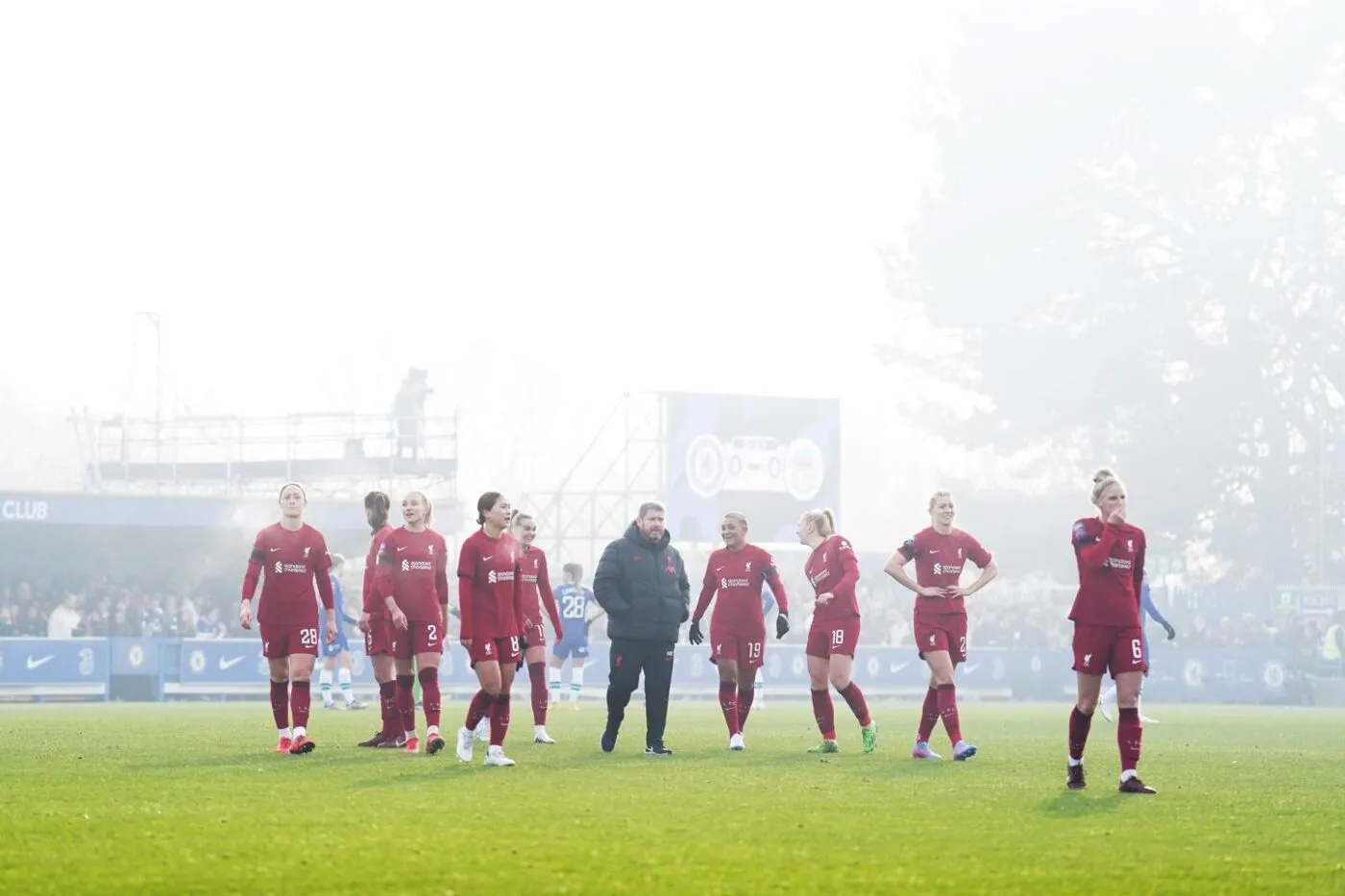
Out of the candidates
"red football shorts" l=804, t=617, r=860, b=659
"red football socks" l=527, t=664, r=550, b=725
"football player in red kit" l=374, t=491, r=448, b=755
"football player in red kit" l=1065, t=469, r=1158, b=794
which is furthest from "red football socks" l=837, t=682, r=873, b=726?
"football player in red kit" l=1065, t=469, r=1158, b=794

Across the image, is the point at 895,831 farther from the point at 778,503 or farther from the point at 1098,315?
the point at 1098,315

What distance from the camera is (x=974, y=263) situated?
6681 cm

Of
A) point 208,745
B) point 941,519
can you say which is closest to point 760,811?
point 941,519

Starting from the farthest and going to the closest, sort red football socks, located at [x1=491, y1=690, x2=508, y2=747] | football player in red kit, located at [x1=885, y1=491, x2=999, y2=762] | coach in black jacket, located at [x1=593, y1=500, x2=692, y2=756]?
coach in black jacket, located at [x1=593, y1=500, x2=692, y2=756], football player in red kit, located at [x1=885, y1=491, x2=999, y2=762], red football socks, located at [x1=491, y1=690, x2=508, y2=747]

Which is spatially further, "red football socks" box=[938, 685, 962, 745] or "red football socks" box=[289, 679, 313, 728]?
"red football socks" box=[938, 685, 962, 745]

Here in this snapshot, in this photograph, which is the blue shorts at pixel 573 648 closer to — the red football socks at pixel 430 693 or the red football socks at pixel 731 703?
the red football socks at pixel 731 703

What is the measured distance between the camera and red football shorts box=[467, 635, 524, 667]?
15.7 meters

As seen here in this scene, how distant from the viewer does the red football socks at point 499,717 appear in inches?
624

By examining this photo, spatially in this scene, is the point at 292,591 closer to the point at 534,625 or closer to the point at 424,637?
the point at 424,637

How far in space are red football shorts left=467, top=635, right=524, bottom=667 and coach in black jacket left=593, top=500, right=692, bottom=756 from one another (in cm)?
229

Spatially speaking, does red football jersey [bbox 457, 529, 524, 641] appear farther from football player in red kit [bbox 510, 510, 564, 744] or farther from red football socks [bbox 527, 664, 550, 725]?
red football socks [bbox 527, 664, 550, 725]

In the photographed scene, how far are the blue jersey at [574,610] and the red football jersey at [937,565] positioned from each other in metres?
15.7

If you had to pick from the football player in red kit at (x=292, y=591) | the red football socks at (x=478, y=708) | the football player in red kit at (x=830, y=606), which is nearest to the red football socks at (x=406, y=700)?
the football player in red kit at (x=292, y=591)

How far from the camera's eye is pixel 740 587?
63.0 ft
